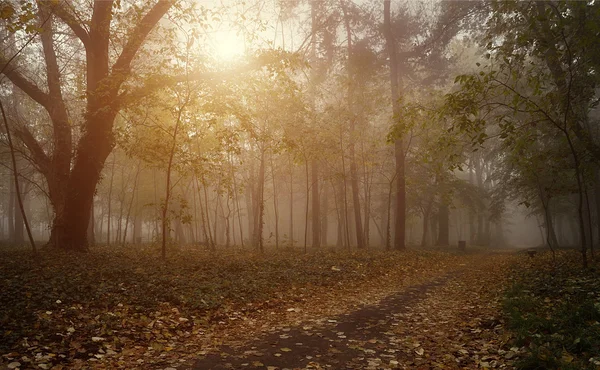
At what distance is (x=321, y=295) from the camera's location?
10078mm

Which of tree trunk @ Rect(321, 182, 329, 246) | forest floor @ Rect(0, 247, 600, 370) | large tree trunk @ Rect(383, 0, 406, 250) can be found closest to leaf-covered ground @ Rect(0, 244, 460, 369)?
forest floor @ Rect(0, 247, 600, 370)

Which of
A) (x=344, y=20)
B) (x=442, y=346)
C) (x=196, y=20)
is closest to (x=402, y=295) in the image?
(x=442, y=346)

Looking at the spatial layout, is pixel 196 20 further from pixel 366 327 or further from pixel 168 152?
pixel 366 327

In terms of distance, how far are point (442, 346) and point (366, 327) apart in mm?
1537

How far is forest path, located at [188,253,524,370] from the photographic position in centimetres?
496

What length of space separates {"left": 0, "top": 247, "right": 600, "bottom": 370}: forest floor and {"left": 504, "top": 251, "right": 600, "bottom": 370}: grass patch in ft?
0.49

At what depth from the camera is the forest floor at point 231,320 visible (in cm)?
504

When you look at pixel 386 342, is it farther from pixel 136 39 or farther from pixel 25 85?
pixel 25 85

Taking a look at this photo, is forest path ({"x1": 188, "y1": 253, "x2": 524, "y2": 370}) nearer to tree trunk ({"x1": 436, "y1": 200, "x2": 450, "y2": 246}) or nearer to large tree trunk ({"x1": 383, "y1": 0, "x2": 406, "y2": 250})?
large tree trunk ({"x1": 383, "y1": 0, "x2": 406, "y2": 250})

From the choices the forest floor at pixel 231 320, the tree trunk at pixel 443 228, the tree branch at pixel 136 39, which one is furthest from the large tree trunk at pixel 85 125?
the tree trunk at pixel 443 228

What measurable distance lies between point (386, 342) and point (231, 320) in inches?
127

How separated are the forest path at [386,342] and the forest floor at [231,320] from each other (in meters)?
0.02

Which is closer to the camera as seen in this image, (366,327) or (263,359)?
(263,359)

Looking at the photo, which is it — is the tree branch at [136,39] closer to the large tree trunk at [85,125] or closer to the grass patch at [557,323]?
the large tree trunk at [85,125]
